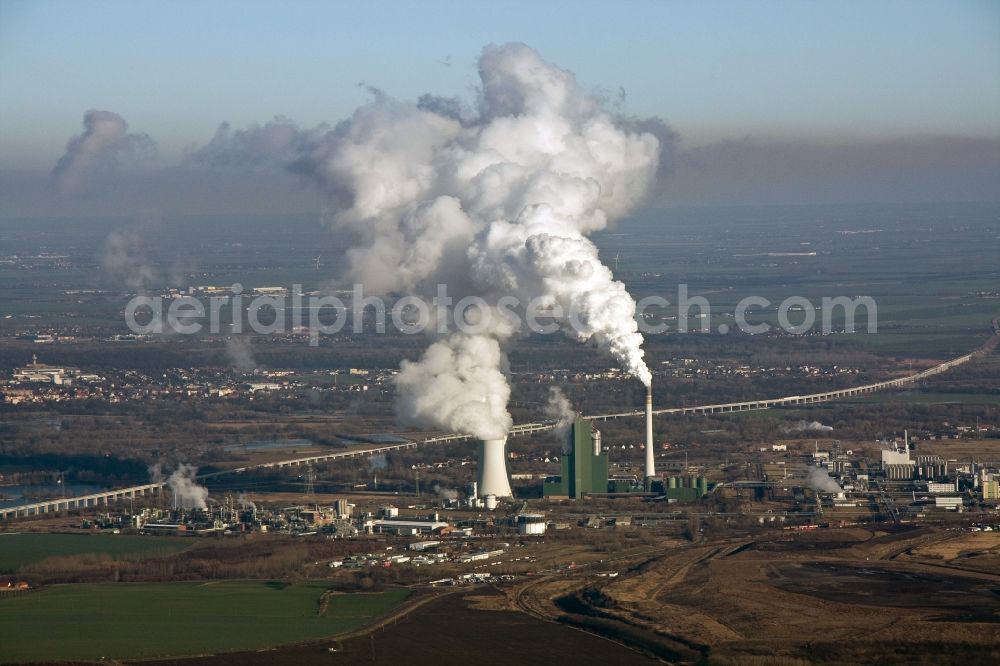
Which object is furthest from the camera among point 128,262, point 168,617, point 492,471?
point 128,262

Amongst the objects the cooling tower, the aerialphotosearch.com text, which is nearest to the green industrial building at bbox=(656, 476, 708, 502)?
the cooling tower

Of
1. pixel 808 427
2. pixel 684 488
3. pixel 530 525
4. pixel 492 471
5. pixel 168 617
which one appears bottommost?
pixel 168 617

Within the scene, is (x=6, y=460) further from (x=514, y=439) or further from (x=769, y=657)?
(x=769, y=657)

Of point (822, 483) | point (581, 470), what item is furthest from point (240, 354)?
point (822, 483)

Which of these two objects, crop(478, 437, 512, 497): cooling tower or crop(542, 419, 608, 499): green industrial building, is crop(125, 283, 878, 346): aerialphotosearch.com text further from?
crop(478, 437, 512, 497): cooling tower

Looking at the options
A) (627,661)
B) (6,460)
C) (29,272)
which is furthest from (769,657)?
(29,272)

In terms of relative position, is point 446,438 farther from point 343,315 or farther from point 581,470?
point 343,315

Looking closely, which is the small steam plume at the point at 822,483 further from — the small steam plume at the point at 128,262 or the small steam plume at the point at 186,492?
the small steam plume at the point at 128,262
